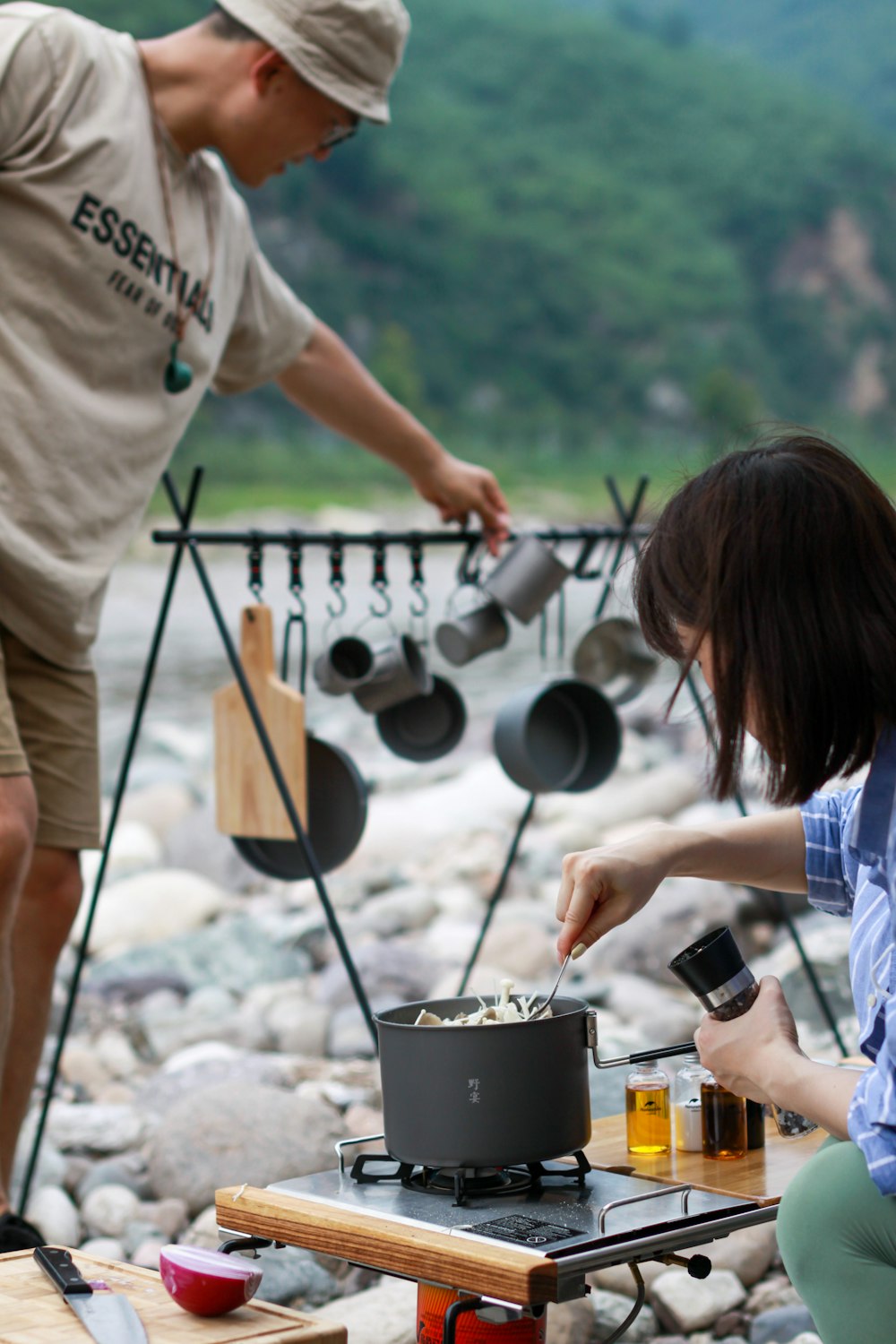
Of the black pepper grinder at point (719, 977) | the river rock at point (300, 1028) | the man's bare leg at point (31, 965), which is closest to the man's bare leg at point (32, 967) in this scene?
the man's bare leg at point (31, 965)

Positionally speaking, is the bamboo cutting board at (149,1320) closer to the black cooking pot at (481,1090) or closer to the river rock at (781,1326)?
the black cooking pot at (481,1090)

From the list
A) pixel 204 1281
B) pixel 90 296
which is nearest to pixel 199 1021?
pixel 90 296

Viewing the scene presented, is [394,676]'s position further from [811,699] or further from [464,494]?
[811,699]

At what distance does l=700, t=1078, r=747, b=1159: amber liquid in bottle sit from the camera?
65.7 inches

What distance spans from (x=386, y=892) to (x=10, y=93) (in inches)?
167

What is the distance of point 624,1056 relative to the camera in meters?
1.66

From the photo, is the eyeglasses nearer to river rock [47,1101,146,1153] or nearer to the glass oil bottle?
the glass oil bottle

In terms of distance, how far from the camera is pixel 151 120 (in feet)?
7.45

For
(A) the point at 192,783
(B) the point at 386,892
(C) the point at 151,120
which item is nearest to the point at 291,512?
(A) the point at 192,783

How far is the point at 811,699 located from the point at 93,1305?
0.84 metres

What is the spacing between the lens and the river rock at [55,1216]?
9.30ft

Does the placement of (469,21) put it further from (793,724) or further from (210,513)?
(793,724)

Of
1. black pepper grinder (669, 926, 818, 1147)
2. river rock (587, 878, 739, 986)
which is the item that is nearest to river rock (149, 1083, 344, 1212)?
black pepper grinder (669, 926, 818, 1147)

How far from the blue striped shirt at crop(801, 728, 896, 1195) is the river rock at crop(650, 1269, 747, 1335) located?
40.3 inches
